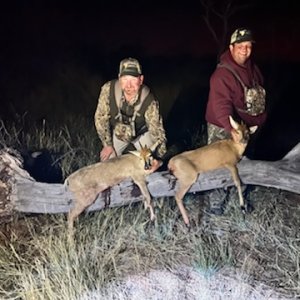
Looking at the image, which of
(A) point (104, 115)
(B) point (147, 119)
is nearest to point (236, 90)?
(B) point (147, 119)

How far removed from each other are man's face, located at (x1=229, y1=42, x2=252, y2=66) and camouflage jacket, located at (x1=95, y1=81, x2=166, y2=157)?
78cm

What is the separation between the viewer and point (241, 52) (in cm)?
604

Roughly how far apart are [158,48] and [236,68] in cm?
908

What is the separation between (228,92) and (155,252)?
4.96 ft

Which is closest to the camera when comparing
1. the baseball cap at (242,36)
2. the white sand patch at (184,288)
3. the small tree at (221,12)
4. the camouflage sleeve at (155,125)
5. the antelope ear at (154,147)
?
the white sand patch at (184,288)

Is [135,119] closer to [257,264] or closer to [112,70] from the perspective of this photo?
[257,264]

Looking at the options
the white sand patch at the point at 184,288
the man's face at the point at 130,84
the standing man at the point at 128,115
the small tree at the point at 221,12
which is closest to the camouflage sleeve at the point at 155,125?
the standing man at the point at 128,115

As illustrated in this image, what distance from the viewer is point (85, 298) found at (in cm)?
470

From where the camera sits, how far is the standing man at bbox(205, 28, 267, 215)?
19.6 ft

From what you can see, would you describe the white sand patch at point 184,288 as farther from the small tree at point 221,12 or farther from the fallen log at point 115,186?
the small tree at point 221,12

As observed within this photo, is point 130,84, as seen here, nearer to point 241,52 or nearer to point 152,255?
point 241,52

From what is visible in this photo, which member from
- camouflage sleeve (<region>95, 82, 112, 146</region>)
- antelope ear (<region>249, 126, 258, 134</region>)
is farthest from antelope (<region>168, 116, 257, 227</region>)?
camouflage sleeve (<region>95, 82, 112, 146</region>)

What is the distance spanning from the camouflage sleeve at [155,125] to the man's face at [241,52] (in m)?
0.79

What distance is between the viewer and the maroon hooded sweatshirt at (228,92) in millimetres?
5984
